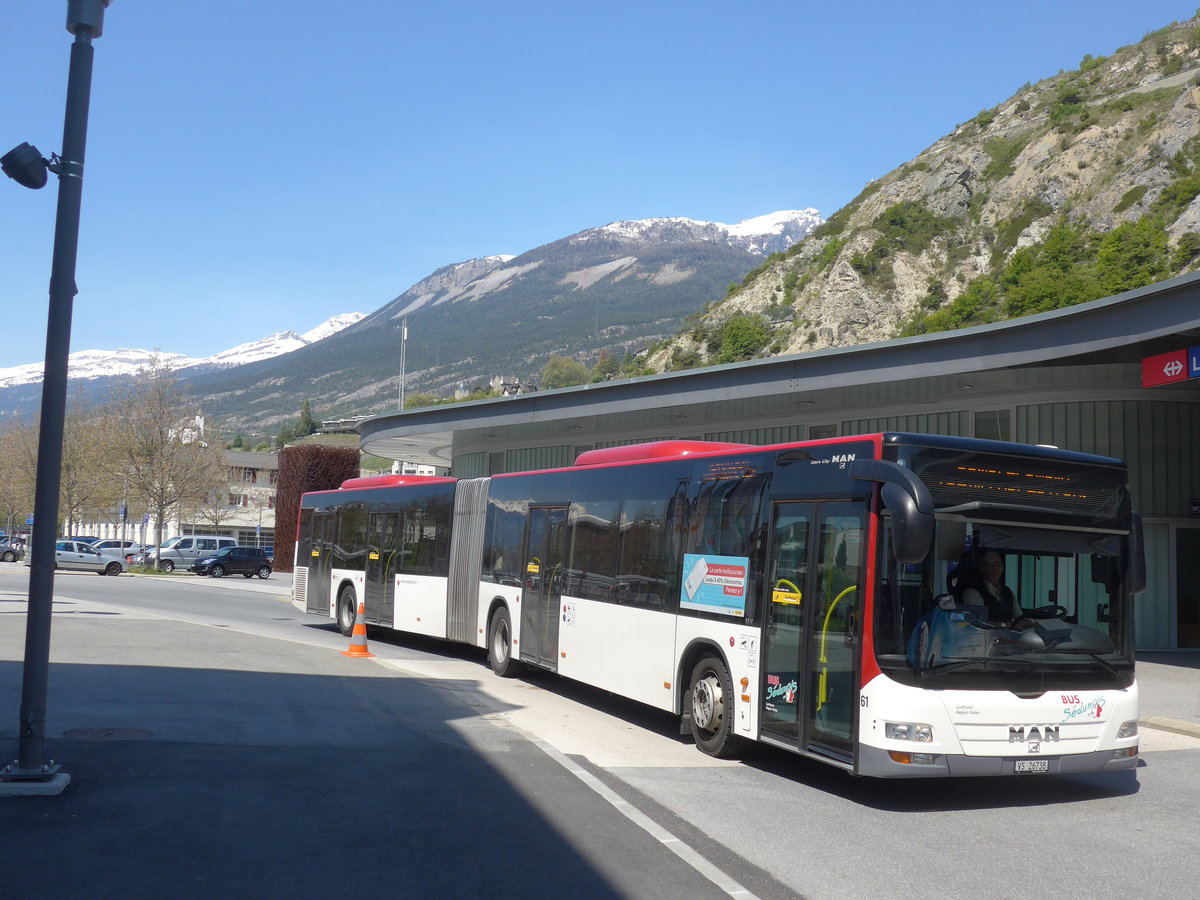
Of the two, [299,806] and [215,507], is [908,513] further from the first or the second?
[215,507]

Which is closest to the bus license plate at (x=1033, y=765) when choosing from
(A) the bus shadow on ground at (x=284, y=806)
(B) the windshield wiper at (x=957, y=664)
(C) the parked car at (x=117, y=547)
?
(B) the windshield wiper at (x=957, y=664)

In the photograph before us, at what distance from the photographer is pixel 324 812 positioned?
7.64m

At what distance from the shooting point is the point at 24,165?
759 centimetres

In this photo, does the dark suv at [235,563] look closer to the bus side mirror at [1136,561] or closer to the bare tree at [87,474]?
the bare tree at [87,474]

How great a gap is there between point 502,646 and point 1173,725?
8.83m

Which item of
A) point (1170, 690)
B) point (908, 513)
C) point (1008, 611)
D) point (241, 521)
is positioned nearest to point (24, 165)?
point (908, 513)

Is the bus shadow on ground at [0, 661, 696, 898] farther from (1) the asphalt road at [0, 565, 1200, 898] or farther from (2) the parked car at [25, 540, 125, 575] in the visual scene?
(2) the parked car at [25, 540, 125, 575]

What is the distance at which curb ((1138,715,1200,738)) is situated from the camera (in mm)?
12883

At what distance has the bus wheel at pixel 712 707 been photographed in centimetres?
1041

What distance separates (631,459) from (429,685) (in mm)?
4236

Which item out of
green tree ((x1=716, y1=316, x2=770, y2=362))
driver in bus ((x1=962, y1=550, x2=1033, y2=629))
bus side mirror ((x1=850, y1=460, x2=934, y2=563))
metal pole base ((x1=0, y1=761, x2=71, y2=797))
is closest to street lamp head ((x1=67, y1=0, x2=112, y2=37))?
metal pole base ((x1=0, y1=761, x2=71, y2=797))

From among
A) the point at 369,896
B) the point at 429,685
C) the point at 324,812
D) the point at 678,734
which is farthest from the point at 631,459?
the point at 369,896

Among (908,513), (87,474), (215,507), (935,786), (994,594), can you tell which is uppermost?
(87,474)

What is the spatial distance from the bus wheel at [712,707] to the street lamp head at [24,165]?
686cm
